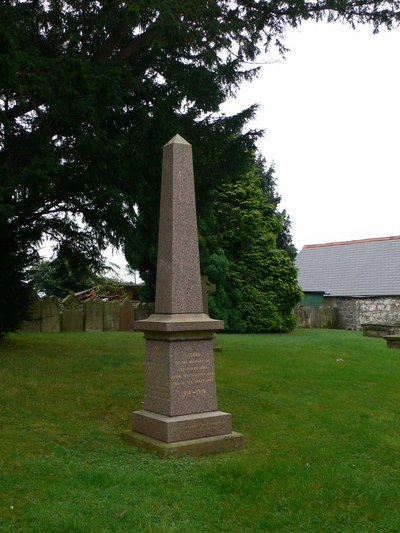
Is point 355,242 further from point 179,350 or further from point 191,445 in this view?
point 191,445

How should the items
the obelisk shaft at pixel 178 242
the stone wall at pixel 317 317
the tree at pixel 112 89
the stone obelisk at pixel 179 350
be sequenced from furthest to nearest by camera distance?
the stone wall at pixel 317 317, the tree at pixel 112 89, the obelisk shaft at pixel 178 242, the stone obelisk at pixel 179 350

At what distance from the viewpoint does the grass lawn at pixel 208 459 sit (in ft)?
14.3

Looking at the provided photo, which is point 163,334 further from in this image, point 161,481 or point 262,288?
point 262,288

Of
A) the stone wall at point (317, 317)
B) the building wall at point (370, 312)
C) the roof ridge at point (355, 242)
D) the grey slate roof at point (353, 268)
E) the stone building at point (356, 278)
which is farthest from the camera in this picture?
the roof ridge at point (355, 242)

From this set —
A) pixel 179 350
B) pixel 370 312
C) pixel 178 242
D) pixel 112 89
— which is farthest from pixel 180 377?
pixel 370 312

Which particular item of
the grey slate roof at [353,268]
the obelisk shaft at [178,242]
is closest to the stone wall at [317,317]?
the grey slate roof at [353,268]

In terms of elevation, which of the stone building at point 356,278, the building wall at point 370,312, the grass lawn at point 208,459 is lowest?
the grass lawn at point 208,459

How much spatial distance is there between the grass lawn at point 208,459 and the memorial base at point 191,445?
0.40 ft

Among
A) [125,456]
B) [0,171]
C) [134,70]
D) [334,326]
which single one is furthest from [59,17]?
[334,326]

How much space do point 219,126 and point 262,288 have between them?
42.0 ft

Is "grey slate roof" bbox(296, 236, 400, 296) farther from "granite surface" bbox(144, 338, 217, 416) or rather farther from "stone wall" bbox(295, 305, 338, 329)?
"granite surface" bbox(144, 338, 217, 416)

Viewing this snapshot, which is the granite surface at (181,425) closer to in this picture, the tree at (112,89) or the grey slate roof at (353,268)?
the tree at (112,89)

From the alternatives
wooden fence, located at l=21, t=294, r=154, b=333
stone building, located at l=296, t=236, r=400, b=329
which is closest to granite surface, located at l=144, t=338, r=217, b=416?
wooden fence, located at l=21, t=294, r=154, b=333

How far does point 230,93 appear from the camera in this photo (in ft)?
37.9
